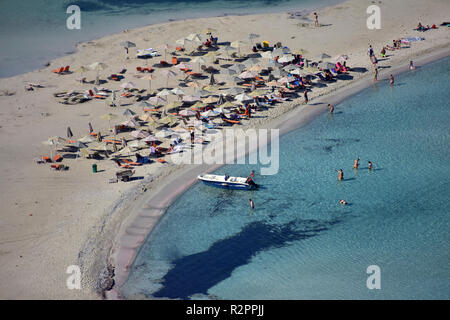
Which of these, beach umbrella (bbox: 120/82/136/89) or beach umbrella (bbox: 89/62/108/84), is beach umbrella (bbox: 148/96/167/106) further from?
beach umbrella (bbox: 89/62/108/84)

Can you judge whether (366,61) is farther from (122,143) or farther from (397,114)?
(122,143)

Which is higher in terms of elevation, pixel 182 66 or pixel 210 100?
pixel 182 66

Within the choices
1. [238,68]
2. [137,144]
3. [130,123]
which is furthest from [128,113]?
[238,68]

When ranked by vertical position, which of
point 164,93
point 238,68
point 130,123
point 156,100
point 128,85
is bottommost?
point 130,123

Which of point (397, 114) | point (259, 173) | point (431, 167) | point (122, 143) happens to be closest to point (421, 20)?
point (397, 114)

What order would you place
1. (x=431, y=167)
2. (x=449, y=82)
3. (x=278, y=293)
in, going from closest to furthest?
(x=278, y=293) → (x=431, y=167) → (x=449, y=82)

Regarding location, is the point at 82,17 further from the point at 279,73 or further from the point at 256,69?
the point at 279,73
